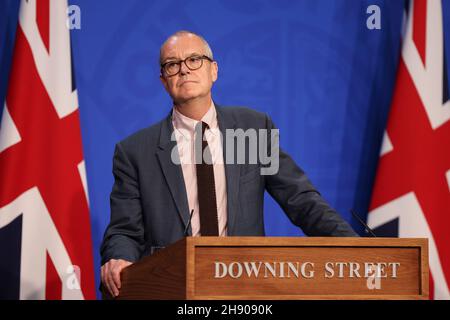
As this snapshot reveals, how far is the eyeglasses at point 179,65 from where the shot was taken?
305 cm

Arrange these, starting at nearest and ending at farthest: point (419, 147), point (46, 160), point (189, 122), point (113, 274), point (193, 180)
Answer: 1. point (113, 274)
2. point (193, 180)
3. point (189, 122)
4. point (46, 160)
5. point (419, 147)

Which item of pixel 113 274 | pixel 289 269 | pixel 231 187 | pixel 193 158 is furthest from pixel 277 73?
pixel 289 269

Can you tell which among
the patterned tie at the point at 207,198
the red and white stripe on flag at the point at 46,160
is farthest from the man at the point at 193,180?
the red and white stripe on flag at the point at 46,160

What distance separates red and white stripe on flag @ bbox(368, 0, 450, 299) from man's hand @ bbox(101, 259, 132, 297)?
5.97ft

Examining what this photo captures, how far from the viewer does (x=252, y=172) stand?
3.03 meters

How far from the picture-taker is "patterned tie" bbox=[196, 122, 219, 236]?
2859 mm

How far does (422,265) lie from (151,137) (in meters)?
1.29

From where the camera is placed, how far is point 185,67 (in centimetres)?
304

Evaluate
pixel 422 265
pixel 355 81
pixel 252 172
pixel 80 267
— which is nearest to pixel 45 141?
pixel 80 267

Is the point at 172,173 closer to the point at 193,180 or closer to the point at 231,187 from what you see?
the point at 193,180

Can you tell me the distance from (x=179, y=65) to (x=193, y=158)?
37 centimetres

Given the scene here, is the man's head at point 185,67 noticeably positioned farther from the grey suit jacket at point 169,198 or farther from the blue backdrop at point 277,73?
the blue backdrop at point 277,73
